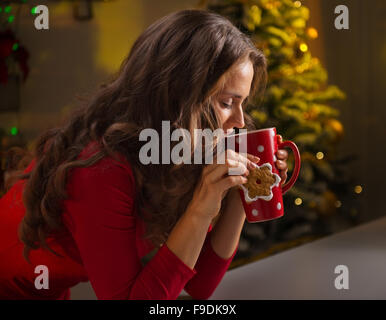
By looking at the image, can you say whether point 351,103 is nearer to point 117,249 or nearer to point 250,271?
point 250,271

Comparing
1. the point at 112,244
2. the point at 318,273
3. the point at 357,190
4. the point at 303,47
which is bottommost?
the point at 357,190

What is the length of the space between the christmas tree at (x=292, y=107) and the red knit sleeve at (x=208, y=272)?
1078mm

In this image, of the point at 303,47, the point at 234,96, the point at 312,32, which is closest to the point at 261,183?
the point at 234,96

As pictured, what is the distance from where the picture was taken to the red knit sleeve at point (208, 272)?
34.5 inches

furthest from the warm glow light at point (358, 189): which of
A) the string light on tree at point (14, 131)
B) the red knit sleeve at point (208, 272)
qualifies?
the red knit sleeve at point (208, 272)

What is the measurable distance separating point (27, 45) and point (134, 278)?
186cm

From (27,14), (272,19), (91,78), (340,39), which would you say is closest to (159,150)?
(272,19)

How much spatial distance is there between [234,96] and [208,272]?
1.04ft

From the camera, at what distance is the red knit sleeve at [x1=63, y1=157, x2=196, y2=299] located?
2.28ft

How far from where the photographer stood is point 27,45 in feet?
7.55

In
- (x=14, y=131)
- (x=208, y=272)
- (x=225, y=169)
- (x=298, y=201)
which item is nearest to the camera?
(x=225, y=169)

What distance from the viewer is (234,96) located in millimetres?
752

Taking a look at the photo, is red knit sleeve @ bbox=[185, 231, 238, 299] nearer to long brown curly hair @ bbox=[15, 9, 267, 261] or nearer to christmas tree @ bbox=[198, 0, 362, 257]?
long brown curly hair @ bbox=[15, 9, 267, 261]

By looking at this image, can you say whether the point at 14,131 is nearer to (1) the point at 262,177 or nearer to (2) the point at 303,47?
(2) the point at 303,47
